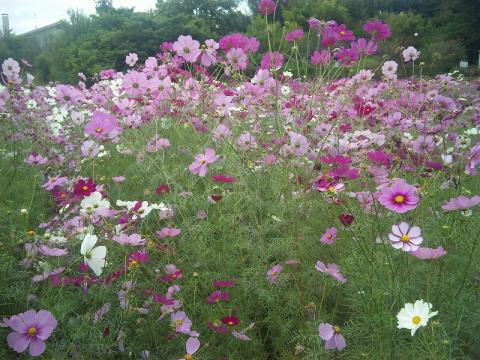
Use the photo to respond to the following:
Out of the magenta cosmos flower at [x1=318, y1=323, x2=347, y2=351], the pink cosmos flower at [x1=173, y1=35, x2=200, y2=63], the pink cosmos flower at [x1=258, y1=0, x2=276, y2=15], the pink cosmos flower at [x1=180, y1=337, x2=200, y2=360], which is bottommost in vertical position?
the magenta cosmos flower at [x1=318, y1=323, x2=347, y2=351]

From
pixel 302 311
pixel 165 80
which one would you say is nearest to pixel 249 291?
pixel 302 311

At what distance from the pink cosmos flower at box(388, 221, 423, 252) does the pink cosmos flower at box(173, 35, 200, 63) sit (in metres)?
1.32

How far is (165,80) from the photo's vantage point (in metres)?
2.19

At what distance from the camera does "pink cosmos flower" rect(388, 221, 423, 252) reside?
1.08 metres

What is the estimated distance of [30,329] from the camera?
3.59 feet

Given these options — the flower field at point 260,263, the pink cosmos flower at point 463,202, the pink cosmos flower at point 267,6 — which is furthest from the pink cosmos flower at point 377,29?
the pink cosmos flower at point 463,202

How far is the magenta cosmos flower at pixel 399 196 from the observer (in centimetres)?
117

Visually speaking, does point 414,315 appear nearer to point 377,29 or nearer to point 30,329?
point 30,329

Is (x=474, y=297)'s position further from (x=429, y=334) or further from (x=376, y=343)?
(x=376, y=343)

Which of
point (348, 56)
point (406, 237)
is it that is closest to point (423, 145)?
point (348, 56)

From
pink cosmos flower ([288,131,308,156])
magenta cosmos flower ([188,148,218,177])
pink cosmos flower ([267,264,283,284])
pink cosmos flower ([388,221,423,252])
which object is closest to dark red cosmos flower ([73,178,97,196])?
magenta cosmos flower ([188,148,218,177])

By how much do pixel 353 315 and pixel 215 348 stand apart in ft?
1.47

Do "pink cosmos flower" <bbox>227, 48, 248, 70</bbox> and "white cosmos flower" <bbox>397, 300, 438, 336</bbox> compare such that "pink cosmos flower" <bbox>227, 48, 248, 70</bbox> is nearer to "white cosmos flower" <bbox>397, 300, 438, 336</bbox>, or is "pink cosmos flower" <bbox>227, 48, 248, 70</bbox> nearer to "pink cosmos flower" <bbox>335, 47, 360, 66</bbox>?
"pink cosmos flower" <bbox>335, 47, 360, 66</bbox>

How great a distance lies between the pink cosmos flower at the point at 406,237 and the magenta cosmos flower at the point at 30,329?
0.87 metres
